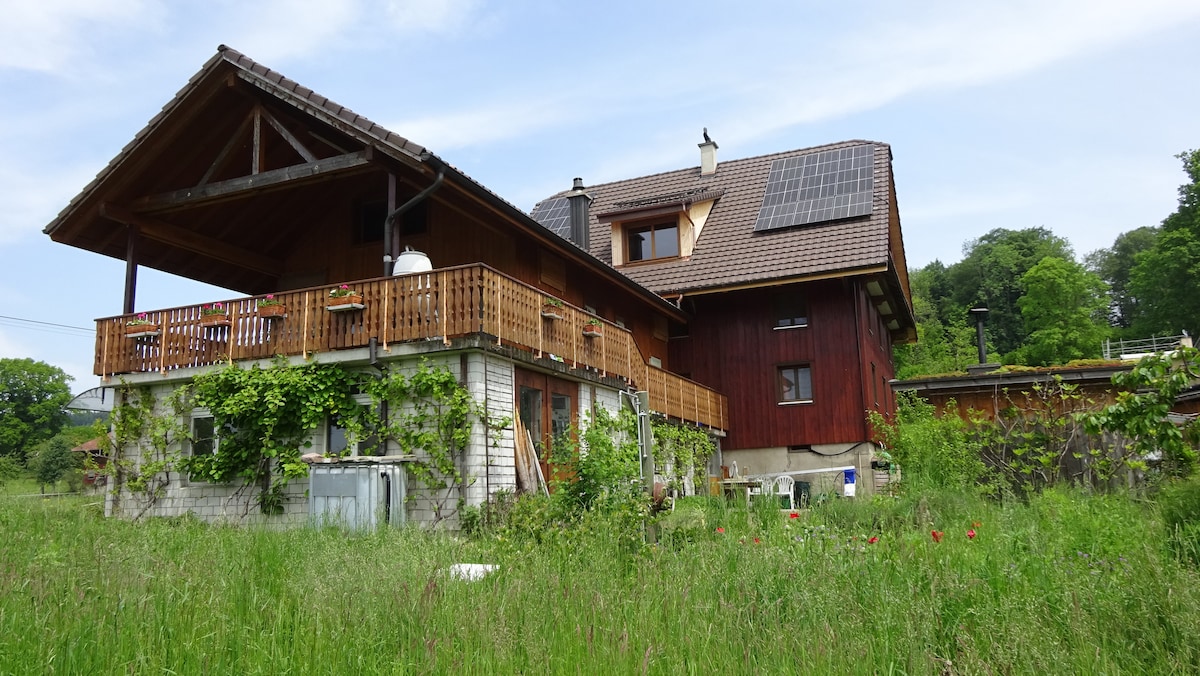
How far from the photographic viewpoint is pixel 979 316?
29.9 m

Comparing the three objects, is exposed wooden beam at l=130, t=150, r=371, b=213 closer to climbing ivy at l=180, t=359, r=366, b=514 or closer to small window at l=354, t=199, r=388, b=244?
small window at l=354, t=199, r=388, b=244

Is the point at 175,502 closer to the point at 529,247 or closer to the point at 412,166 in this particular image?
the point at 412,166

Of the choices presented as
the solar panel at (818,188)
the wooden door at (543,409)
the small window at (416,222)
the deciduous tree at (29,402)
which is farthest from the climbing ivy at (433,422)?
the deciduous tree at (29,402)

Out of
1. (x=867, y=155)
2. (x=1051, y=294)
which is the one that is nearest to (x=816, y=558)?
(x=867, y=155)

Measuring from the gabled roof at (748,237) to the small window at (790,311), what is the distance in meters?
1.15

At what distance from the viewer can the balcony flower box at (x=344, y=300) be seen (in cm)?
1290

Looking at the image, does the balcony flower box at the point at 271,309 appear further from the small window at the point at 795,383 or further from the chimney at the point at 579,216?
the small window at the point at 795,383

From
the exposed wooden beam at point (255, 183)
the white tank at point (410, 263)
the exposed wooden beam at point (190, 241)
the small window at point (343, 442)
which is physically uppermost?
the exposed wooden beam at point (255, 183)

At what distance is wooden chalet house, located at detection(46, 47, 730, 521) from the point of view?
41.9 feet

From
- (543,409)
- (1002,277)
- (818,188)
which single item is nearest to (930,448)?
(543,409)

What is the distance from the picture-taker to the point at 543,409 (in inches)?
580

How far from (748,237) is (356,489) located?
49.7 feet

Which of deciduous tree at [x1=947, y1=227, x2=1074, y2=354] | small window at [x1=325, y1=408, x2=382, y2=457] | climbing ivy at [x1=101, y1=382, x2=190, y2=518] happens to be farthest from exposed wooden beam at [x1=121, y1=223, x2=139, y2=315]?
deciduous tree at [x1=947, y1=227, x2=1074, y2=354]

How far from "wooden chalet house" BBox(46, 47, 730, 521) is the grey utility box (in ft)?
2.14
